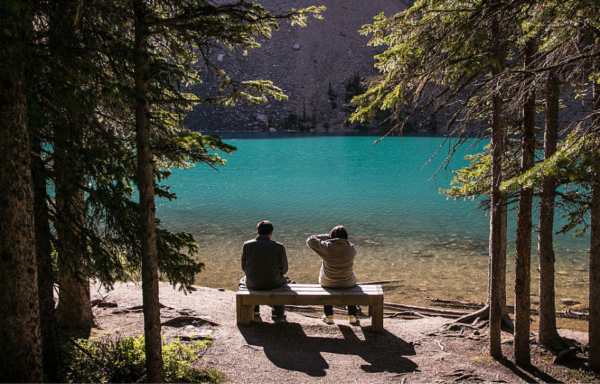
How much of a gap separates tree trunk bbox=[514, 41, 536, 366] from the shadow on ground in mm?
1372

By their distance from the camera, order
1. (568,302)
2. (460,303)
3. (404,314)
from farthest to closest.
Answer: (568,302) < (460,303) < (404,314)

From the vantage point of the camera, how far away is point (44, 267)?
4.11 meters

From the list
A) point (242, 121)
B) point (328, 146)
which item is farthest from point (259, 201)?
point (242, 121)

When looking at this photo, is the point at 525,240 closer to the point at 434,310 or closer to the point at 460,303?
the point at 434,310

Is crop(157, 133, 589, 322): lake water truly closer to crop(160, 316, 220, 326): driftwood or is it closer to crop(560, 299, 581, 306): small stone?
crop(560, 299, 581, 306): small stone

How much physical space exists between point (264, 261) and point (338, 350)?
4.96ft

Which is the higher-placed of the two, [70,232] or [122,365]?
[70,232]

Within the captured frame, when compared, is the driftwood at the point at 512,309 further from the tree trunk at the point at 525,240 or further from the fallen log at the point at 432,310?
the tree trunk at the point at 525,240

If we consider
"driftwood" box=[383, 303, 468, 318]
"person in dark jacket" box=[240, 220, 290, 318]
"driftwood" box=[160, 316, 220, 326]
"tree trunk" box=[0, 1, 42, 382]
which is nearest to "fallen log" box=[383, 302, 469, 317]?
"driftwood" box=[383, 303, 468, 318]

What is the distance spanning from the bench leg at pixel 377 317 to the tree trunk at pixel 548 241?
224 cm

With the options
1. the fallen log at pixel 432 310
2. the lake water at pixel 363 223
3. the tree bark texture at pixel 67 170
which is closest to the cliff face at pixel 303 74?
the lake water at pixel 363 223

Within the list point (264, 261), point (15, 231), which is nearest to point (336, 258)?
point (264, 261)

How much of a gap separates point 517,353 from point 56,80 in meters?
5.95

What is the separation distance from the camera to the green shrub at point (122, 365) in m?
4.09
